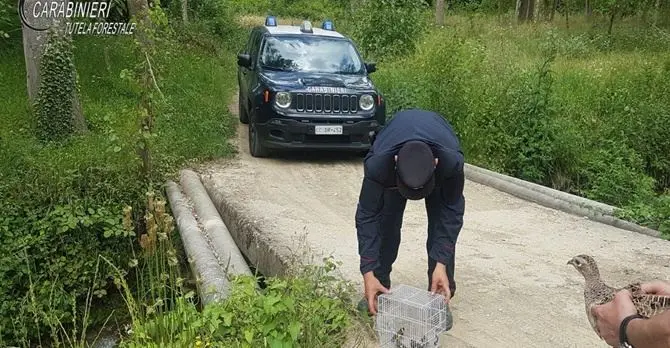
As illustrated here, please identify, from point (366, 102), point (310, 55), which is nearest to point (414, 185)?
point (366, 102)

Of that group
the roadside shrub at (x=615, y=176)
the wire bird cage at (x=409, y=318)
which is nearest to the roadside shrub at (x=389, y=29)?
the roadside shrub at (x=615, y=176)

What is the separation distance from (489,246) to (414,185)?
3624 mm

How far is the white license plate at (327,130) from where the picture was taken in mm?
Result: 9945

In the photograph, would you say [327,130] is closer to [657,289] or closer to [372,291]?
[372,291]

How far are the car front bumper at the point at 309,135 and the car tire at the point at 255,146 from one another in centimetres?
15

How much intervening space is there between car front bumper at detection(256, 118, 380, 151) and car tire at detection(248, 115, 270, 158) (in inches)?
5.8

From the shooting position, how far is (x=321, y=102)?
9977mm

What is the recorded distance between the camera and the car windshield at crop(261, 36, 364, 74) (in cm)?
1080

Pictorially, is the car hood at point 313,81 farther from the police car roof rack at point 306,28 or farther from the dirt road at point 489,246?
the police car roof rack at point 306,28

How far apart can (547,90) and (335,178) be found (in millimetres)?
3374

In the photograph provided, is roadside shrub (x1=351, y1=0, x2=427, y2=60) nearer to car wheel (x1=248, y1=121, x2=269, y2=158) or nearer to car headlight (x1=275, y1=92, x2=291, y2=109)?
car wheel (x1=248, y1=121, x2=269, y2=158)

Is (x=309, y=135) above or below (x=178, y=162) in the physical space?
above

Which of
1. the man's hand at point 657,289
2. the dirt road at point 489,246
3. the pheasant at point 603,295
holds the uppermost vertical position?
the man's hand at point 657,289

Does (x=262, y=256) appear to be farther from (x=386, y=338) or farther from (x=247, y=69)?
(x=247, y=69)
